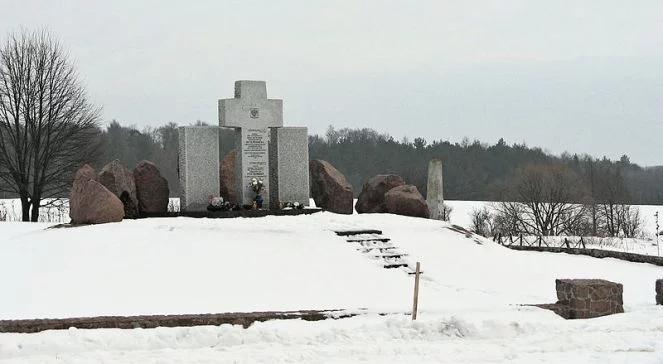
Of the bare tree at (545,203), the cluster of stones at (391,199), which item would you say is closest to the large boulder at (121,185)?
the cluster of stones at (391,199)

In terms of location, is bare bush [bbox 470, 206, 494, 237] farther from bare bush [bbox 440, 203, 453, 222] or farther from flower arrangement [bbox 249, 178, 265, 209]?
flower arrangement [bbox 249, 178, 265, 209]

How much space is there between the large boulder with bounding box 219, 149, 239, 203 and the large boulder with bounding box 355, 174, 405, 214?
12.7 feet

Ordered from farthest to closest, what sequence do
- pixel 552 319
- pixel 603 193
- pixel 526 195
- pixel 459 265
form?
1. pixel 603 193
2. pixel 526 195
3. pixel 459 265
4. pixel 552 319

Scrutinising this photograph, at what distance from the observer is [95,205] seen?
14.5 metres

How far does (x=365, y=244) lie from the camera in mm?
14281

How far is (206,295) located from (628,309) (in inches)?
259

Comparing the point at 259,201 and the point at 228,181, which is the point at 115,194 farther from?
the point at 259,201

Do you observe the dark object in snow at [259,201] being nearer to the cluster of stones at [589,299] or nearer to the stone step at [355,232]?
the stone step at [355,232]

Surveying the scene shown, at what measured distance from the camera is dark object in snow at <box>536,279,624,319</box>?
10.1 metres

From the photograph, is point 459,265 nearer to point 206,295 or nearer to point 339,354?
point 206,295

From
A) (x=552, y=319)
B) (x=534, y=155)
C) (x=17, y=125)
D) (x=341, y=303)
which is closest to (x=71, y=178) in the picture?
(x=17, y=125)

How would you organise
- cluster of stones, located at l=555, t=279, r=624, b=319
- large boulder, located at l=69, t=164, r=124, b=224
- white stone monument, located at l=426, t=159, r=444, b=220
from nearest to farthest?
cluster of stones, located at l=555, t=279, r=624, b=319, large boulder, located at l=69, t=164, r=124, b=224, white stone monument, located at l=426, t=159, r=444, b=220

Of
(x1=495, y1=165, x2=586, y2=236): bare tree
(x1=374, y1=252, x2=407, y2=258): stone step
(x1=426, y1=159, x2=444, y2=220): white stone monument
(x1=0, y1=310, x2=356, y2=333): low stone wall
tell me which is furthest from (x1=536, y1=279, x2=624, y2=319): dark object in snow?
(x1=495, y1=165, x2=586, y2=236): bare tree

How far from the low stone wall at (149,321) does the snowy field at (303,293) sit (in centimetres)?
21
